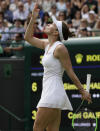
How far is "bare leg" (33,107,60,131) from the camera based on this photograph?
6.07 metres

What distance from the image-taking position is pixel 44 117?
6.07m

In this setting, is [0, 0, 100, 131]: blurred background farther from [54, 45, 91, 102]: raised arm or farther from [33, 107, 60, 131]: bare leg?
[54, 45, 91, 102]: raised arm

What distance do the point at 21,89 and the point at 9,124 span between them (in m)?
0.71

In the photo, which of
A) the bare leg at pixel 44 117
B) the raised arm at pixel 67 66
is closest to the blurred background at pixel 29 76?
the bare leg at pixel 44 117

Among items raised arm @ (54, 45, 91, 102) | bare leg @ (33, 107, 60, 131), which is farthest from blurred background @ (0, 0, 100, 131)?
raised arm @ (54, 45, 91, 102)

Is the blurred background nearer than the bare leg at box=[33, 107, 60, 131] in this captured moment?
No

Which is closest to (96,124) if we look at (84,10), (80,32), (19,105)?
(19,105)

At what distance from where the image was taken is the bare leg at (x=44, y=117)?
6070 mm

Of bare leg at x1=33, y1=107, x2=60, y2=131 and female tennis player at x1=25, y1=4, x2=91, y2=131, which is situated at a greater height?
female tennis player at x1=25, y1=4, x2=91, y2=131

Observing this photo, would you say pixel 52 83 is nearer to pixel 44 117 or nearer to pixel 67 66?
pixel 67 66

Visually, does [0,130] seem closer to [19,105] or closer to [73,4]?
[19,105]

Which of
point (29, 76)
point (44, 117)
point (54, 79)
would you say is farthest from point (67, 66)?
point (29, 76)

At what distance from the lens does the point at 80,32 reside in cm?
1007

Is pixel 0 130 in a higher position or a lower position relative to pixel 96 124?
lower
